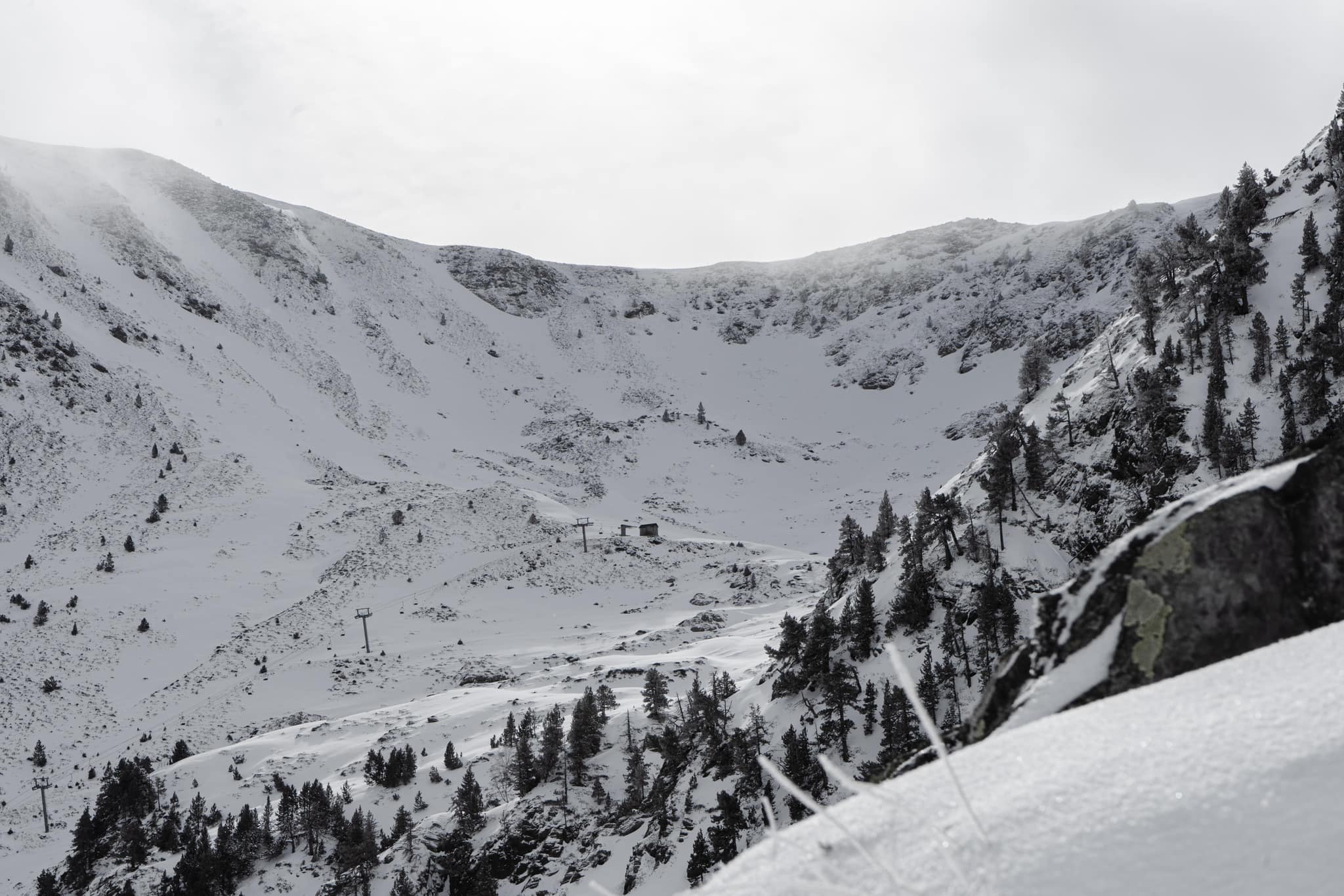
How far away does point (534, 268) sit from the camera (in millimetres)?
186125

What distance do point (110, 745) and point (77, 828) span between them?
1193 centimetres

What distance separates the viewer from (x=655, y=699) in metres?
48.1

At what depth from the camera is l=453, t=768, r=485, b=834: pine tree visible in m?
40.2

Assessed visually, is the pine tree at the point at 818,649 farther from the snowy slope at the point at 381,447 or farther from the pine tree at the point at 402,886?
the pine tree at the point at 402,886

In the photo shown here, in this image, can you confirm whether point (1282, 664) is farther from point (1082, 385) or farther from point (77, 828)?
point (1082, 385)

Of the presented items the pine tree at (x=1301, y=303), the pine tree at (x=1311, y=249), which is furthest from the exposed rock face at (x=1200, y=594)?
the pine tree at (x=1311, y=249)

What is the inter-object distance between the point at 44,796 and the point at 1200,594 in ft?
196

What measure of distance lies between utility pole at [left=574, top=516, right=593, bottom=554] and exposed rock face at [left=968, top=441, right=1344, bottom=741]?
8072 centimetres

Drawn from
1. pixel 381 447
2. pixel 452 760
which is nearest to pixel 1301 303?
pixel 452 760

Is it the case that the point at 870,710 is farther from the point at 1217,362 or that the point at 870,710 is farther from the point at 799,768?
the point at 1217,362

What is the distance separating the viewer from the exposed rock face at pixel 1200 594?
675 centimetres

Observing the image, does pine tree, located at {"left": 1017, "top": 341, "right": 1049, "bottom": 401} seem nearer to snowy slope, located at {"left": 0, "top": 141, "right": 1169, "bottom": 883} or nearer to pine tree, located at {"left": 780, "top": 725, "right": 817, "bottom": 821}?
snowy slope, located at {"left": 0, "top": 141, "right": 1169, "bottom": 883}

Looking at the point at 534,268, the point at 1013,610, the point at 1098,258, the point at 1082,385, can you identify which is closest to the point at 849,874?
the point at 1013,610

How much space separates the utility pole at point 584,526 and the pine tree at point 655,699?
38275 mm
